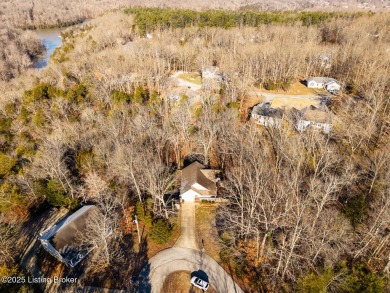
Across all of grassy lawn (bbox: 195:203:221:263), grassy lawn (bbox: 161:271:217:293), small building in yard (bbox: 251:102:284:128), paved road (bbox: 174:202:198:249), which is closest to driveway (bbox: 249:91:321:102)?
small building in yard (bbox: 251:102:284:128)

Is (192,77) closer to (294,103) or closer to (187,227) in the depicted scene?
(294,103)

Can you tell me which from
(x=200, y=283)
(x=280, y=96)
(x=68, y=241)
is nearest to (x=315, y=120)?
(x=280, y=96)

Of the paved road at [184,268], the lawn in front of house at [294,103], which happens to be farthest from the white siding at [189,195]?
the lawn in front of house at [294,103]

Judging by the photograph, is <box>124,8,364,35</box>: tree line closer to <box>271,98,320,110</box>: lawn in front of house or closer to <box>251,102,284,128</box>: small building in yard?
<box>271,98,320,110</box>: lawn in front of house

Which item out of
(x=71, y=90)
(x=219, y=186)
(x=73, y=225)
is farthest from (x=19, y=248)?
(x=71, y=90)

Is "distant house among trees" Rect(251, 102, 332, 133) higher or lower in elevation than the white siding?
higher

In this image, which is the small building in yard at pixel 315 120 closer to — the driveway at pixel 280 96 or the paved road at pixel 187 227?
the driveway at pixel 280 96

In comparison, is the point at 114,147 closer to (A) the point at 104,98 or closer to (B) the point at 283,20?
(A) the point at 104,98
